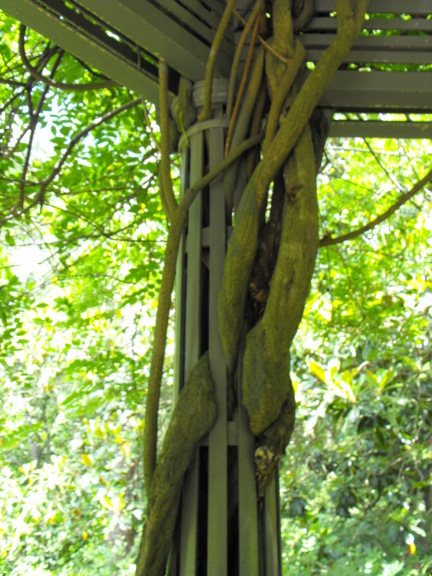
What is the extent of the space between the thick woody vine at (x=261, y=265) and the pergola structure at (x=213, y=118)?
0.04m

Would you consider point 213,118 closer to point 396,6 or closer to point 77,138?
point 396,6

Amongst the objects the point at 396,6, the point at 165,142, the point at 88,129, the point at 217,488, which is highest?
the point at 88,129

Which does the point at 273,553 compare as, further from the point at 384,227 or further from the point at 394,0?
the point at 384,227

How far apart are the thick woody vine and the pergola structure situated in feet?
0.14

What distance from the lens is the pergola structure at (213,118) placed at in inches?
51.1

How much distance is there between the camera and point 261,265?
4.52ft

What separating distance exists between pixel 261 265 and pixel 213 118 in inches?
17.2

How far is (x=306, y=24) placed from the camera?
1555mm

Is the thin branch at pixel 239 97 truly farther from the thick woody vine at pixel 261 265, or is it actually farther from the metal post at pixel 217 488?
the metal post at pixel 217 488

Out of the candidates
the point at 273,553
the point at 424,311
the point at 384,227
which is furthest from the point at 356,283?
the point at 273,553

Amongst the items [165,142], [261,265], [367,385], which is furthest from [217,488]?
[367,385]

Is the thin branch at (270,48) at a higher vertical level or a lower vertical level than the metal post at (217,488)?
higher

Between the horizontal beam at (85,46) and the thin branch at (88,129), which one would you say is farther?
the thin branch at (88,129)

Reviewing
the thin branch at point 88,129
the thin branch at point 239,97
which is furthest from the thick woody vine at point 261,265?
the thin branch at point 88,129
